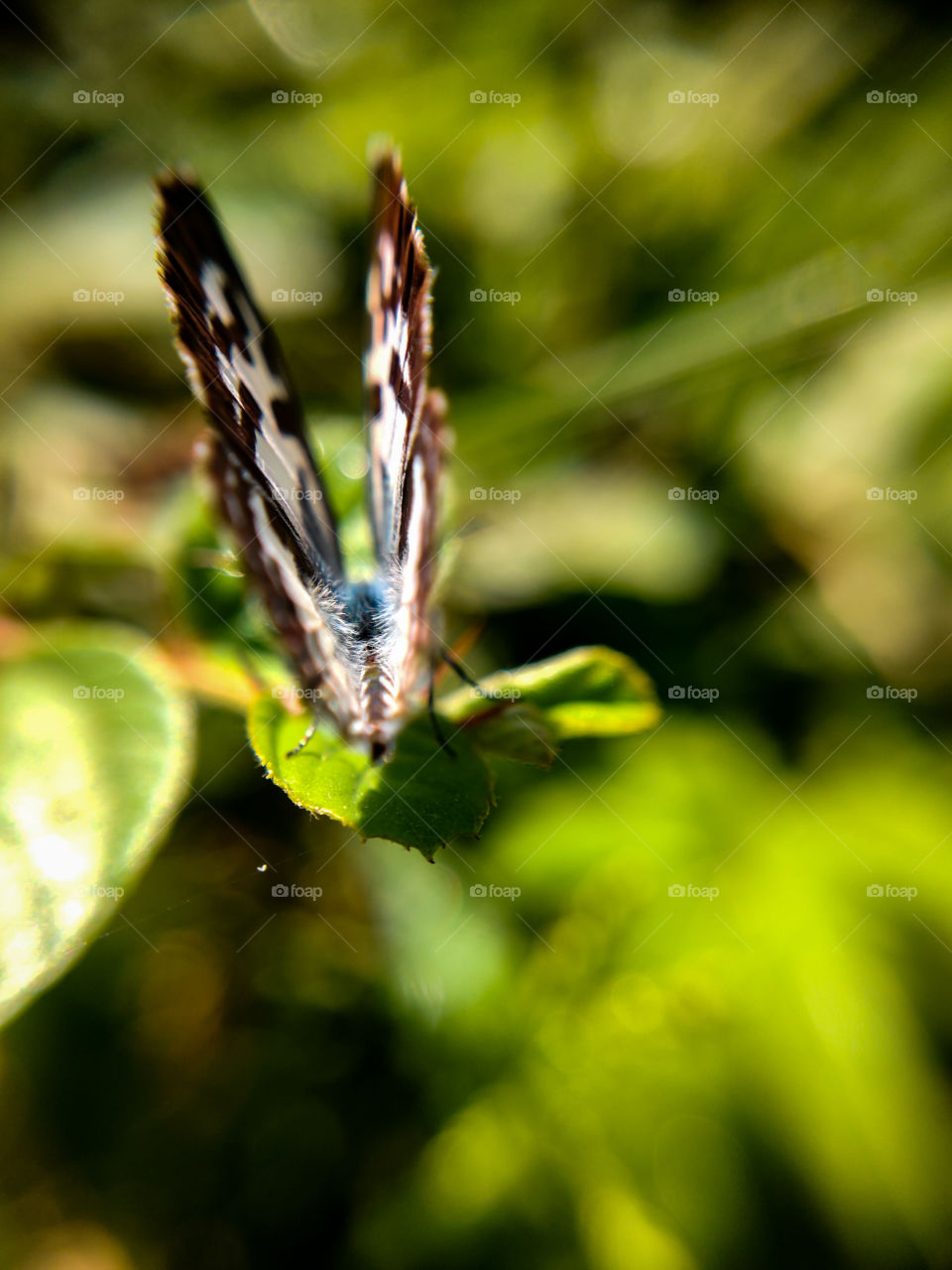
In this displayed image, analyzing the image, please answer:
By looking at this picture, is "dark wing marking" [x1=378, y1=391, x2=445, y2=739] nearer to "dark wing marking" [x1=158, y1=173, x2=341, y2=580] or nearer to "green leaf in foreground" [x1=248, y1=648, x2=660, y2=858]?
"green leaf in foreground" [x1=248, y1=648, x2=660, y2=858]

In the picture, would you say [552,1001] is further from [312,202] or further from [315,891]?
[312,202]

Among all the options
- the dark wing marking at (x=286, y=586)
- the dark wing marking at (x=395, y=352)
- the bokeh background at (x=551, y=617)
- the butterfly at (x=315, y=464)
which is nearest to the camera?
the dark wing marking at (x=395, y=352)

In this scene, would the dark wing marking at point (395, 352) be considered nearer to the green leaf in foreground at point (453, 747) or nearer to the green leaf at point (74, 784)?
the green leaf in foreground at point (453, 747)

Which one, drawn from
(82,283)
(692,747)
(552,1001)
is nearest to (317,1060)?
(552,1001)

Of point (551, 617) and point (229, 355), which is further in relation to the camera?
point (551, 617)

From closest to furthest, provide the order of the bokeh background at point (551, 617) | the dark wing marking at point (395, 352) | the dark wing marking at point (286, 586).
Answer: the dark wing marking at point (395, 352) → the dark wing marking at point (286, 586) → the bokeh background at point (551, 617)

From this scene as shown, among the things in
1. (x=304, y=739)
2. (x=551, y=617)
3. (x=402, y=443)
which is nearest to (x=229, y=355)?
(x=402, y=443)

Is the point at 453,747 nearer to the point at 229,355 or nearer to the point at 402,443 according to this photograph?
the point at 402,443

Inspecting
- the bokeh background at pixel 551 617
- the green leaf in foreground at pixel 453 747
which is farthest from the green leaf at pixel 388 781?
the bokeh background at pixel 551 617
